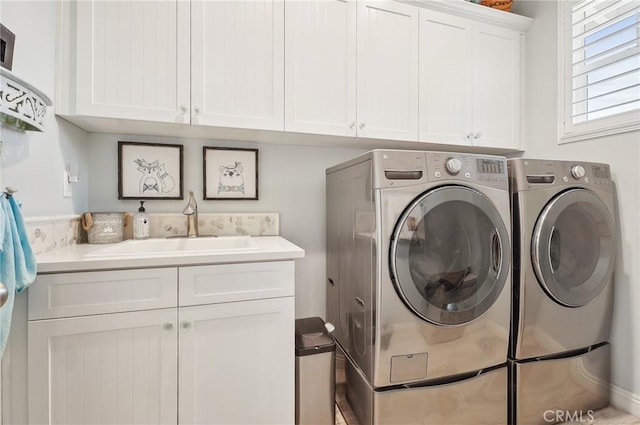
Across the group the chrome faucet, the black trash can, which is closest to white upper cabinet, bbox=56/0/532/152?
the chrome faucet

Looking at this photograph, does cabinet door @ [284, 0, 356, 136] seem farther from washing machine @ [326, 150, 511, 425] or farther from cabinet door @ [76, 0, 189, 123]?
cabinet door @ [76, 0, 189, 123]

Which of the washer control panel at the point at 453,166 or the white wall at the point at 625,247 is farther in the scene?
the white wall at the point at 625,247

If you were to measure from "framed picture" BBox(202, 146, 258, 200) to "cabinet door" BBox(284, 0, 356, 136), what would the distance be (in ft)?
1.44

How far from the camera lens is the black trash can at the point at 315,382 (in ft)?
4.56

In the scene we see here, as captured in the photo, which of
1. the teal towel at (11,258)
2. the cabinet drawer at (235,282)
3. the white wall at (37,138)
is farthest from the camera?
the cabinet drawer at (235,282)

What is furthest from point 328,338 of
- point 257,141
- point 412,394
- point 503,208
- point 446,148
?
point 446,148

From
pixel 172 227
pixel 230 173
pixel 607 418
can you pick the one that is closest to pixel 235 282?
pixel 172 227

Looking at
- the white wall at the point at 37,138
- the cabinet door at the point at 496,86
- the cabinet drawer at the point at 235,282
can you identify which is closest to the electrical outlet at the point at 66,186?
the white wall at the point at 37,138

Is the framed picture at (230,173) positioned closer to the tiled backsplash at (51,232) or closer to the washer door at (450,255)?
the tiled backsplash at (51,232)

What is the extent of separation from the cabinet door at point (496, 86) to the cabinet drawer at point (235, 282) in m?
1.57

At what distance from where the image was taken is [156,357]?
3.65ft

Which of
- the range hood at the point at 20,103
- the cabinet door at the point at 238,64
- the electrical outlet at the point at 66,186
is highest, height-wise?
the cabinet door at the point at 238,64

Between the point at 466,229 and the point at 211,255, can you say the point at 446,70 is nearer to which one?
the point at 466,229

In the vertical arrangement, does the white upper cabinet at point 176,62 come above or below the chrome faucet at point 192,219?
above
